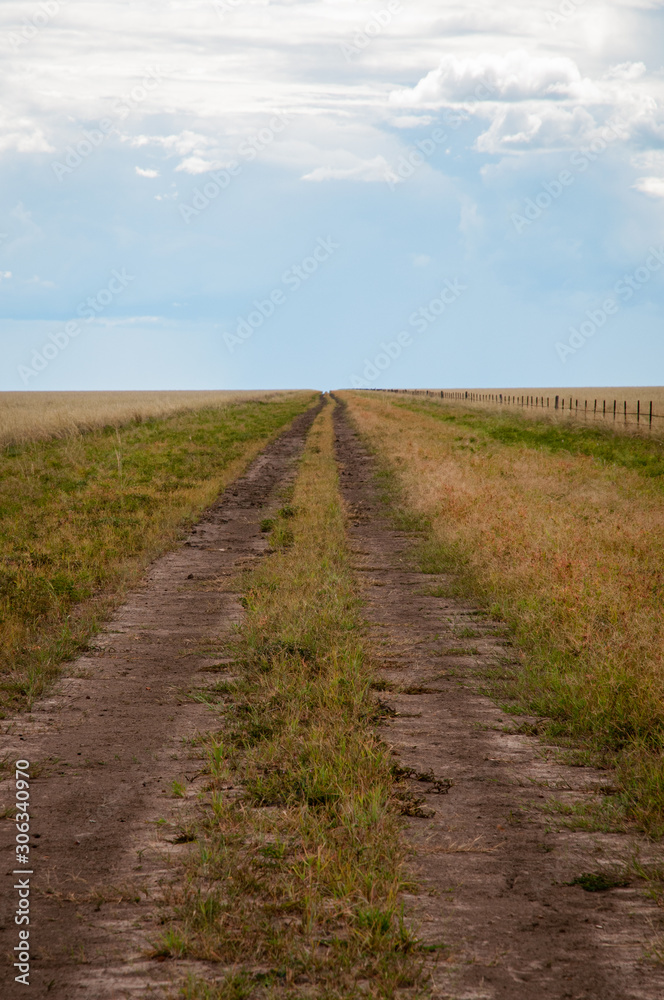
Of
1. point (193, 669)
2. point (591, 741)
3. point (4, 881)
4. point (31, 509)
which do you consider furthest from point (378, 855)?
point (31, 509)

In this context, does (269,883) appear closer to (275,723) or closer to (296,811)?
(296,811)

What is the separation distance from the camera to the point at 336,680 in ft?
19.1

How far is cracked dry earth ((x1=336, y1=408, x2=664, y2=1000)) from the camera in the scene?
306 centimetres

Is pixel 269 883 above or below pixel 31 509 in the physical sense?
below

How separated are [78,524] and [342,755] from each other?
886 cm

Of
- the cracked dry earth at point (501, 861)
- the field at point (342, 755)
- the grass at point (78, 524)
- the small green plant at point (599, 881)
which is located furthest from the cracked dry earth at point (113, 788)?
the small green plant at point (599, 881)

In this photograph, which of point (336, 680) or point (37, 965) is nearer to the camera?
point (37, 965)

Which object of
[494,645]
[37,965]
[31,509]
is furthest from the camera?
[31,509]

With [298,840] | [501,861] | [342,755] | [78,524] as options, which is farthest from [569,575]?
[78,524]

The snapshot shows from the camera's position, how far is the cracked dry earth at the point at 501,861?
10.0ft

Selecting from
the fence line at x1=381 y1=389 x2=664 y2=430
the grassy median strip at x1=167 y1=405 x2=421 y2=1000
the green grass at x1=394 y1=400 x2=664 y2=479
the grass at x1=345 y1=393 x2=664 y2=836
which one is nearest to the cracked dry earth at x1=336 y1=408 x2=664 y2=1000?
the grassy median strip at x1=167 y1=405 x2=421 y2=1000

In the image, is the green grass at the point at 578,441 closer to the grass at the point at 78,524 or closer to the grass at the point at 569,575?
the grass at the point at 569,575

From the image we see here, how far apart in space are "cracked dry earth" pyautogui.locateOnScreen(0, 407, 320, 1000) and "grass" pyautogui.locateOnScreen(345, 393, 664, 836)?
2.50 metres

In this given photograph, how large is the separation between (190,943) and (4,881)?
3.59ft
